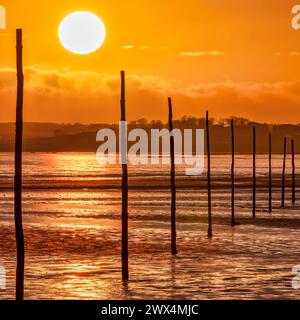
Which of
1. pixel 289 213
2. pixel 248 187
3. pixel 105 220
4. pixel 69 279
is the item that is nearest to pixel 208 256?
pixel 69 279

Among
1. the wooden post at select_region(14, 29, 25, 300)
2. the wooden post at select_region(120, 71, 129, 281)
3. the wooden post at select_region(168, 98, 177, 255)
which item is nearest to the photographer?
the wooden post at select_region(14, 29, 25, 300)

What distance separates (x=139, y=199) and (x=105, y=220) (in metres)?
17.8

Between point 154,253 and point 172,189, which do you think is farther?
point 154,253

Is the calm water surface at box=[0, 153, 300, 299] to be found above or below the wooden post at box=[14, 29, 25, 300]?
below

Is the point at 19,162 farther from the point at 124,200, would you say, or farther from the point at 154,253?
the point at 154,253

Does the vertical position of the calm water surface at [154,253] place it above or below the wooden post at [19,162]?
below

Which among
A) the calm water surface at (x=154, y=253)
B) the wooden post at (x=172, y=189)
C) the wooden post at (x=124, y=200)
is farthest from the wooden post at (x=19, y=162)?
the wooden post at (x=172, y=189)

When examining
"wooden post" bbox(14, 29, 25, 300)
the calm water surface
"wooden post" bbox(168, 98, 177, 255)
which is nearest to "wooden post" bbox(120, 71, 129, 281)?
the calm water surface

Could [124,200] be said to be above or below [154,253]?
above

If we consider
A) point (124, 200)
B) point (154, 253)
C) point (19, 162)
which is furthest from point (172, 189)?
point (19, 162)

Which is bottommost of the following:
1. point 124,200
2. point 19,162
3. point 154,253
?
point 154,253

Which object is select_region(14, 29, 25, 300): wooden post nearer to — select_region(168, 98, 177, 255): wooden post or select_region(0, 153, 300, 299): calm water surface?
select_region(0, 153, 300, 299): calm water surface

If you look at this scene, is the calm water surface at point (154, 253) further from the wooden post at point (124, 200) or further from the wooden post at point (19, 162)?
the wooden post at point (19, 162)

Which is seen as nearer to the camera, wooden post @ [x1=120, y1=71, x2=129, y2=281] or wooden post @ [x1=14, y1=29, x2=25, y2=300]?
wooden post @ [x1=14, y1=29, x2=25, y2=300]
